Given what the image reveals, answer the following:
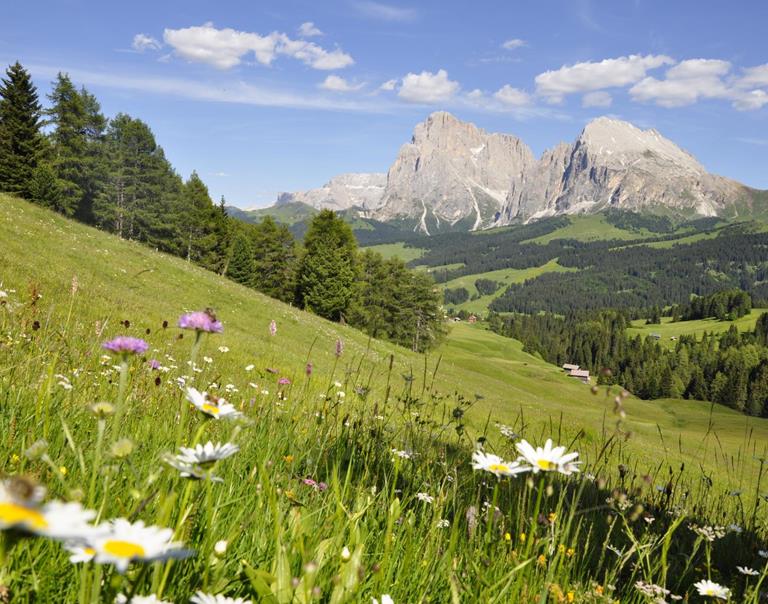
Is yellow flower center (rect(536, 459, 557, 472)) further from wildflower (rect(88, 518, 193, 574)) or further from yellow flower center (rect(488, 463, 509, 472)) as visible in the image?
wildflower (rect(88, 518, 193, 574))

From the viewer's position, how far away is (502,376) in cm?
7025

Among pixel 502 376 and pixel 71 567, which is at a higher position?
pixel 71 567

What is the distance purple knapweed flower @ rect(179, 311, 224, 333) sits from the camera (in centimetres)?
177

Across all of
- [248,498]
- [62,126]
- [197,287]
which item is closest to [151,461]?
[248,498]

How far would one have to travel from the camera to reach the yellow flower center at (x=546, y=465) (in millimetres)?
1607

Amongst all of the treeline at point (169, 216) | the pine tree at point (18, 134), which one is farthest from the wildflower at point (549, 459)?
the pine tree at point (18, 134)

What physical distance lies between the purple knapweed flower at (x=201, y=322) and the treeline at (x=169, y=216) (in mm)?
47342

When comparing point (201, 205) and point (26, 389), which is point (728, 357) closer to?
point (201, 205)

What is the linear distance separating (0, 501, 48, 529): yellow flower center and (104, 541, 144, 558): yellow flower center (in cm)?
20

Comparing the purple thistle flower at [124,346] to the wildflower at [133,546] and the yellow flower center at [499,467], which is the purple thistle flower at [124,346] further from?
the yellow flower center at [499,467]

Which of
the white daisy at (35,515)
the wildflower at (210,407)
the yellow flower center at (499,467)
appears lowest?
the yellow flower center at (499,467)

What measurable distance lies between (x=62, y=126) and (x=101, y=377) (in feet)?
188

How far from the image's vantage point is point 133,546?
34.6 inches

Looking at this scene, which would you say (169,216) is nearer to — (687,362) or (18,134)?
(18,134)
